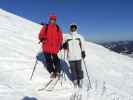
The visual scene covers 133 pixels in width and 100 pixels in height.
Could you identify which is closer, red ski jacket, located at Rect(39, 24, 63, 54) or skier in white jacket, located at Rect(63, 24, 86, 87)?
red ski jacket, located at Rect(39, 24, 63, 54)

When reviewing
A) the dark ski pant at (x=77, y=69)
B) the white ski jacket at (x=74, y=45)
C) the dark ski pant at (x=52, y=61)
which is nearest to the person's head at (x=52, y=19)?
the white ski jacket at (x=74, y=45)

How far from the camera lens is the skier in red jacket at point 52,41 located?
11438mm

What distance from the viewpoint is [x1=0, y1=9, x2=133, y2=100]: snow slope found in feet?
32.9

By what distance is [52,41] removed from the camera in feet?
37.5

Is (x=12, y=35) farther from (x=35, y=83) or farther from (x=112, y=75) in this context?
(x=35, y=83)

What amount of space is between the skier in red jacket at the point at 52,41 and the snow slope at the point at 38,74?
544mm

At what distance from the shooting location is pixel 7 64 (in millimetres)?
12031

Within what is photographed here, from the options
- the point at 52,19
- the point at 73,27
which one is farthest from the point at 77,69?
the point at 52,19

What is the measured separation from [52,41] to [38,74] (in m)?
1.43

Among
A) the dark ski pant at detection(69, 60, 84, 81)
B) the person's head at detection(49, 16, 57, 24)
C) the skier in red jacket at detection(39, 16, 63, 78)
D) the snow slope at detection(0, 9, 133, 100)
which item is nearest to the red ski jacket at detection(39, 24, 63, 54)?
the skier in red jacket at detection(39, 16, 63, 78)

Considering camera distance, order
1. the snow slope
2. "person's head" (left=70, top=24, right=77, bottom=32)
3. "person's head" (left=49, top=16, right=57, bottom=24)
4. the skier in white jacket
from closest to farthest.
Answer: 1. the snow slope
2. "person's head" (left=49, top=16, right=57, bottom=24)
3. "person's head" (left=70, top=24, right=77, bottom=32)
4. the skier in white jacket

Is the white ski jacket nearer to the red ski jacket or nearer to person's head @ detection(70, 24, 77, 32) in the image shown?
A: person's head @ detection(70, 24, 77, 32)

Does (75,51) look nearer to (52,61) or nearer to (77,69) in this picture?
(77,69)

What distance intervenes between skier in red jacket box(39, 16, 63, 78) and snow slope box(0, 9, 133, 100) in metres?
0.54
